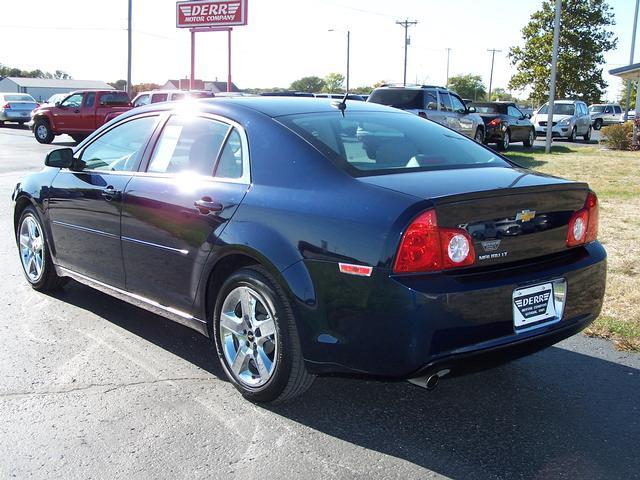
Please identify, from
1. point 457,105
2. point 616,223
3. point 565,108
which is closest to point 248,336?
point 616,223

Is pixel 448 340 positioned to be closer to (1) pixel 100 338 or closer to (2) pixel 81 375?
(2) pixel 81 375

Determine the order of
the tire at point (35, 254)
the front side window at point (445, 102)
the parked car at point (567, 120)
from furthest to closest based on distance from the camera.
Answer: the parked car at point (567, 120) → the front side window at point (445, 102) → the tire at point (35, 254)

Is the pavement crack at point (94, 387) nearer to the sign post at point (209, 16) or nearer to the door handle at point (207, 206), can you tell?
the door handle at point (207, 206)

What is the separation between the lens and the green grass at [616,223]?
507cm

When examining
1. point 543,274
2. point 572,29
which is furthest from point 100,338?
point 572,29

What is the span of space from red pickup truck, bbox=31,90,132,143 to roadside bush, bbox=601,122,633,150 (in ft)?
54.7

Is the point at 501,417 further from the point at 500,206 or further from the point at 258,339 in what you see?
the point at 258,339

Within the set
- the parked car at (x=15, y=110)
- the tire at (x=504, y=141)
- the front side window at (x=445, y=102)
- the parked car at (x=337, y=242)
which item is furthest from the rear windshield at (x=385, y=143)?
the parked car at (x=15, y=110)

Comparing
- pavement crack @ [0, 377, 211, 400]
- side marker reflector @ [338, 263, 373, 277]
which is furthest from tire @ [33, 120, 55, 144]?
side marker reflector @ [338, 263, 373, 277]

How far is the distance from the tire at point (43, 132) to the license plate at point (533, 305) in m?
23.9

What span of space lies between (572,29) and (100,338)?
4917 cm

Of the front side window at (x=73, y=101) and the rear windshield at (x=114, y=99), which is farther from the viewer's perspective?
the front side window at (x=73, y=101)

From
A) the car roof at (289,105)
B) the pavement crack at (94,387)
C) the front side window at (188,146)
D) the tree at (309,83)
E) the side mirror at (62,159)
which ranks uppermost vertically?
the tree at (309,83)

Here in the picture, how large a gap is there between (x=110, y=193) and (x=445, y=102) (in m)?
14.6
